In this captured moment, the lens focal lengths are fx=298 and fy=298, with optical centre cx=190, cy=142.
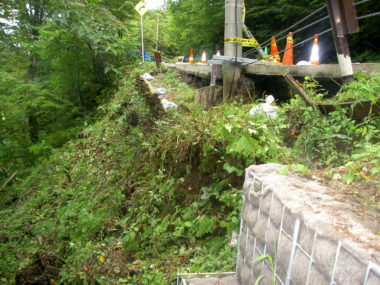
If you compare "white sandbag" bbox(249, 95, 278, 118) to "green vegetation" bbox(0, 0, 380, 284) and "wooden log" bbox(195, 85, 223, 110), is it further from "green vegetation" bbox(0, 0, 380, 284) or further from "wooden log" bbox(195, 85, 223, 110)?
"wooden log" bbox(195, 85, 223, 110)

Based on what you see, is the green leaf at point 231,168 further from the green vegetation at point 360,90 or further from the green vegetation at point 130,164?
the green vegetation at point 360,90

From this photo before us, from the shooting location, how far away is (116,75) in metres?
9.99

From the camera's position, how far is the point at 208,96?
5.03m

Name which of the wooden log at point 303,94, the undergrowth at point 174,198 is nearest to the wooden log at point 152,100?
the undergrowth at point 174,198

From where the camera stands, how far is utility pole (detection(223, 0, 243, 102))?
5.48m

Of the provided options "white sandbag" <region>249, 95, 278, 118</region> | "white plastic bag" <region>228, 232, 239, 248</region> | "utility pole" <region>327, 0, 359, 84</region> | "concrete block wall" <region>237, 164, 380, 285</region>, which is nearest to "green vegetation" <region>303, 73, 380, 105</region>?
"utility pole" <region>327, 0, 359, 84</region>

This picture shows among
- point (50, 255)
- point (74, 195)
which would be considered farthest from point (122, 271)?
point (74, 195)

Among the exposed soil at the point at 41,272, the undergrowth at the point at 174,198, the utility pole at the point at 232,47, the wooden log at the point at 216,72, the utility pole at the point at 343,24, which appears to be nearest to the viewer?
the undergrowth at the point at 174,198

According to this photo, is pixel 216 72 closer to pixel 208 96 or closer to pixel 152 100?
pixel 208 96

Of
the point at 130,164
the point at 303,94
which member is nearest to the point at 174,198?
the point at 130,164

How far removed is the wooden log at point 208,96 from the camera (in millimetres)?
4980

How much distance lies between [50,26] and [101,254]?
777 cm

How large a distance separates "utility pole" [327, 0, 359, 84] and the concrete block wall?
2.32m

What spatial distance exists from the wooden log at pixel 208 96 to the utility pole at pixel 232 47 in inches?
12.4
